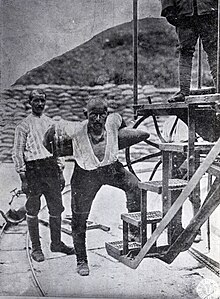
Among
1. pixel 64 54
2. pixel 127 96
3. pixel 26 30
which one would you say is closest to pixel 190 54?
pixel 127 96

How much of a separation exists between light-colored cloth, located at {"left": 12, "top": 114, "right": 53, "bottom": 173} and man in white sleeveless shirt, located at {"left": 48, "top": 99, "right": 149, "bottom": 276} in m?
0.15

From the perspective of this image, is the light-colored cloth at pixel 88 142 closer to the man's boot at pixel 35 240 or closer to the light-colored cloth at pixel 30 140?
the light-colored cloth at pixel 30 140

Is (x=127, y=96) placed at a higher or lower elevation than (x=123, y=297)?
higher

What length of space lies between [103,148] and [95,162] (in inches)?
4.0

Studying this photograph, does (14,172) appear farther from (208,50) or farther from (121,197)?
(208,50)

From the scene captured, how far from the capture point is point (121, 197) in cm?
322

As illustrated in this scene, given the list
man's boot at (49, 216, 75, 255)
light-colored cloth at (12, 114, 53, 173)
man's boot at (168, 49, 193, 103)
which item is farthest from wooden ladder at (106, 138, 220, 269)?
light-colored cloth at (12, 114, 53, 173)

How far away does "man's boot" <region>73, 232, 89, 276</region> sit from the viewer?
323 cm

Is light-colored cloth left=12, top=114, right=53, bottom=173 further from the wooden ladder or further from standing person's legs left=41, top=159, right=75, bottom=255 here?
the wooden ladder

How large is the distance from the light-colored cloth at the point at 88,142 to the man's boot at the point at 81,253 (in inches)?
17.5

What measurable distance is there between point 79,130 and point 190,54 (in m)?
0.83

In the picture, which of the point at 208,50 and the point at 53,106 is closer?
the point at 208,50

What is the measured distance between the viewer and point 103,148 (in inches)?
127

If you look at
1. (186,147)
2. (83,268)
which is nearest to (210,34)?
(186,147)
